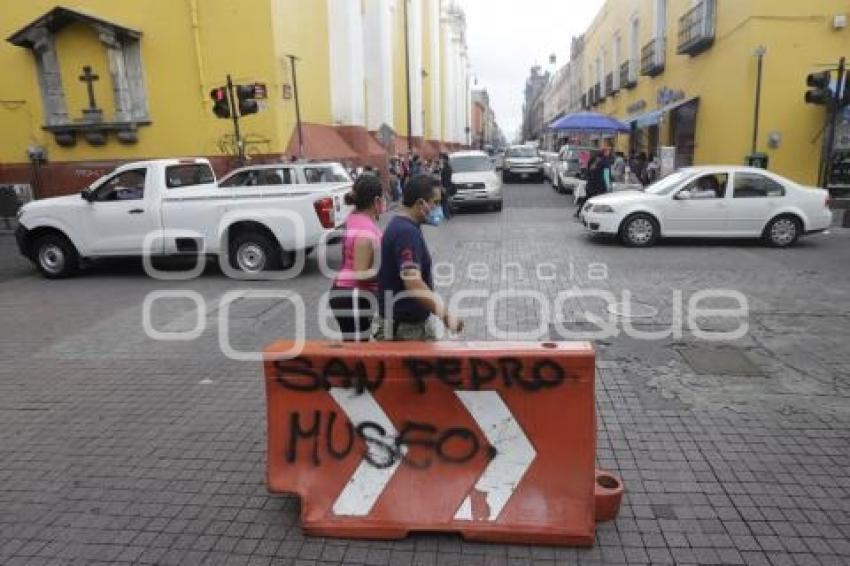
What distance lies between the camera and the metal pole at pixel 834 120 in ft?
44.9

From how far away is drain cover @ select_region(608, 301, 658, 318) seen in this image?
740 cm

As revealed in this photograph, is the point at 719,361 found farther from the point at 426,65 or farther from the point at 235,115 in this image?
the point at 426,65

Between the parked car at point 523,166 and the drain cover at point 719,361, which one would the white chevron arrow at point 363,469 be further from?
the parked car at point 523,166

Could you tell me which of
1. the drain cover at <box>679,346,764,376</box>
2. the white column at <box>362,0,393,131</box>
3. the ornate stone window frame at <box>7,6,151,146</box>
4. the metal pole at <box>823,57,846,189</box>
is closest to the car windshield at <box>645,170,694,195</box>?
the metal pole at <box>823,57,846,189</box>

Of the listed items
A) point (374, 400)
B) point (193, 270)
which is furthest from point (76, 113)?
point (374, 400)

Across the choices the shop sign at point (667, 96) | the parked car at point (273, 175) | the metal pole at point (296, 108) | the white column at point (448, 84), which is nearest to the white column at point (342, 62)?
the metal pole at point (296, 108)

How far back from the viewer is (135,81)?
17312 mm

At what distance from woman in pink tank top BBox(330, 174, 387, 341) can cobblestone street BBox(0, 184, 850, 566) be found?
44.3 inches

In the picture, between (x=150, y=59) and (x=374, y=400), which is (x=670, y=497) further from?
(x=150, y=59)

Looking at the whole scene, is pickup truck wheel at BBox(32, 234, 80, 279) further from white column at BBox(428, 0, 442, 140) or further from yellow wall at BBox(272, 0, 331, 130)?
white column at BBox(428, 0, 442, 140)

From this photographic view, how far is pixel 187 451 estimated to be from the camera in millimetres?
4301

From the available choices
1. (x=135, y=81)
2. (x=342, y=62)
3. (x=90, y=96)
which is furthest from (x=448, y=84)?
(x=90, y=96)

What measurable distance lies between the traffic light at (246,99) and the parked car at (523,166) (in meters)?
19.4

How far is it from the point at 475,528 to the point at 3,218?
19.5 meters
